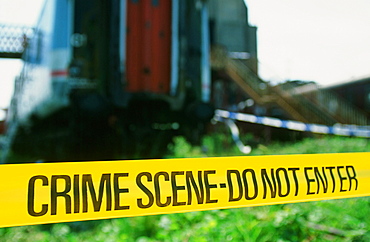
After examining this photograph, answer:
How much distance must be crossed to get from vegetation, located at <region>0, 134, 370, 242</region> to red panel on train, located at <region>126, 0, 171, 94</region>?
3.02 metres

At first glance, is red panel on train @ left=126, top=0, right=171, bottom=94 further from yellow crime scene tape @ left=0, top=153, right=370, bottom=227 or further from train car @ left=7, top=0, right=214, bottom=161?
yellow crime scene tape @ left=0, top=153, right=370, bottom=227

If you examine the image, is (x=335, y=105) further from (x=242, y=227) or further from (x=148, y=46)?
(x=242, y=227)

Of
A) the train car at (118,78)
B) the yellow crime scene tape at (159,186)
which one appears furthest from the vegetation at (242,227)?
the train car at (118,78)

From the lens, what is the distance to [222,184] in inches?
70.7

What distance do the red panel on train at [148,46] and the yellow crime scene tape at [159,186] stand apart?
404 centimetres

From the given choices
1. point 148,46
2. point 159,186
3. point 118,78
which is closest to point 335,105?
point 148,46

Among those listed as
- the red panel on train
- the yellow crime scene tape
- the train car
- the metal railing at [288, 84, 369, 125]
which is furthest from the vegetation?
the metal railing at [288, 84, 369, 125]

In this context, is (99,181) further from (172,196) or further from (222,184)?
(222,184)

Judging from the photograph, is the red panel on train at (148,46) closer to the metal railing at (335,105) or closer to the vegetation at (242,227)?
the vegetation at (242,227)

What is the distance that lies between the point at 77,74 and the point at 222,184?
12.8 feet

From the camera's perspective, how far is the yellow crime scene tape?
1514 mm

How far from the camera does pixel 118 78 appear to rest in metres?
5.27

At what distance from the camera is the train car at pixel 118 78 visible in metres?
5.25

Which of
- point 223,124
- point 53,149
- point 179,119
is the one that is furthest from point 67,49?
point 223,124
